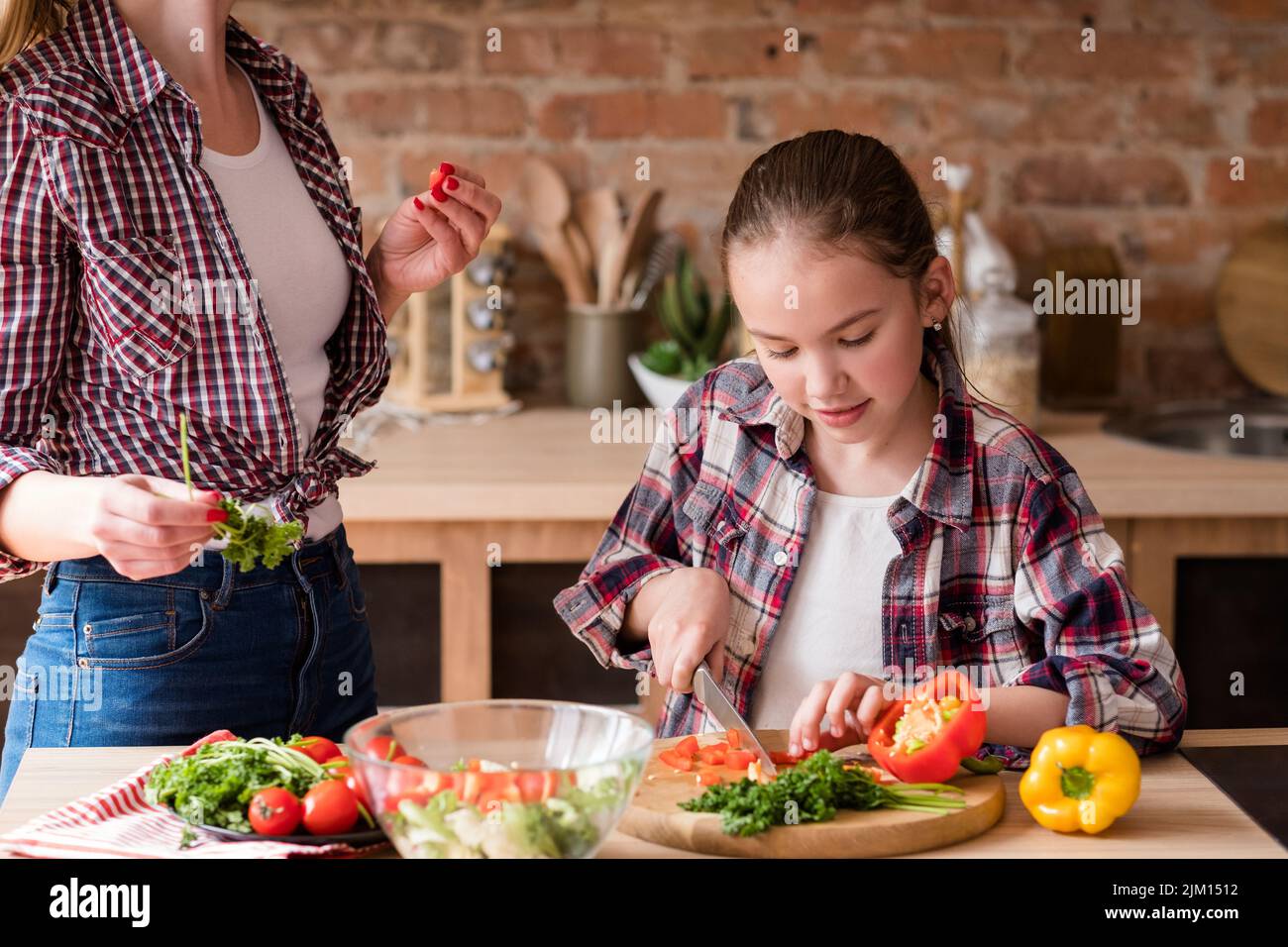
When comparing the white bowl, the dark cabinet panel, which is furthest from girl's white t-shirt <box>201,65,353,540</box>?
the dark cabinet panel

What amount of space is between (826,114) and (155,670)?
187cm

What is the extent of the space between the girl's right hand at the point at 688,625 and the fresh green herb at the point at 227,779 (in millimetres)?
331

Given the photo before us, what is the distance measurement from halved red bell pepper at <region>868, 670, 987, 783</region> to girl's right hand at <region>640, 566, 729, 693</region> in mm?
186

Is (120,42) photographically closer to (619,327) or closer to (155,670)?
(155,670)

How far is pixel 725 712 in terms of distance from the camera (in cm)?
122

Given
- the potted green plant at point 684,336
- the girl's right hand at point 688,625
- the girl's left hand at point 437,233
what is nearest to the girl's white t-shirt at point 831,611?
the girl's right hand at point 688,625

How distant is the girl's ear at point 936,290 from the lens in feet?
4.73

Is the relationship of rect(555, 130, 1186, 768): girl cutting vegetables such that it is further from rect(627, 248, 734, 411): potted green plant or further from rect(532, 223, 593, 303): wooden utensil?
rect(532, 223, 593, 303): wooden utensil

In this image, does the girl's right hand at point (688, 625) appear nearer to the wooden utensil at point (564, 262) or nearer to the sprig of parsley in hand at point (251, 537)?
the sprig of parsley in hand at point (251, 537)

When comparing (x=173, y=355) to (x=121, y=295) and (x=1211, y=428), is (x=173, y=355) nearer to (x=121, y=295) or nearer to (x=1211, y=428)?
(x=121, y=295)

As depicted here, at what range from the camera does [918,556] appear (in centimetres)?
143

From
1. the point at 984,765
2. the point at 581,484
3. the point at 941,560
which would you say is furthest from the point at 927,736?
the point at 581,484

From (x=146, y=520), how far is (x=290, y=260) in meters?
0.44
